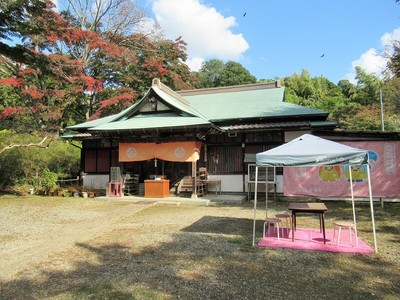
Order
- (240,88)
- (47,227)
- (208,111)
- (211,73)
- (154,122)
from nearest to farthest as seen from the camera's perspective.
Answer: (47,227) → (154,122) → (208,111) → (240,88) → (211,73)

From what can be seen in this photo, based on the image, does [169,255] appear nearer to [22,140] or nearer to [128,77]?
[22,140]

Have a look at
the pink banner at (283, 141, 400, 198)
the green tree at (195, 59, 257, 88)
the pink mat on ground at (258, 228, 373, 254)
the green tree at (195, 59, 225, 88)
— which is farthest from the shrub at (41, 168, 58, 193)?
the green tree at (195, 59, 225, 88)

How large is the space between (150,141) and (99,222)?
556 cm

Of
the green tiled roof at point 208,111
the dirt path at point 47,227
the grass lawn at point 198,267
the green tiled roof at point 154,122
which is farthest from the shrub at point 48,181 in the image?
the grass lawn at point 198,267

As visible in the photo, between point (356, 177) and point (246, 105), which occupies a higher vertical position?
point (246, 105)

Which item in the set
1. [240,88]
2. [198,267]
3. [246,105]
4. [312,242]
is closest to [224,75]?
[240,88]

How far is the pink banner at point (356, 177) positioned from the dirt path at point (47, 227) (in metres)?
5.72

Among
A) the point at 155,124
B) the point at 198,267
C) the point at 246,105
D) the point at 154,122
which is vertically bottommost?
the point at 198,267

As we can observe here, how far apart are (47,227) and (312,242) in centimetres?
651

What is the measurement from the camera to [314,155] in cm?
594

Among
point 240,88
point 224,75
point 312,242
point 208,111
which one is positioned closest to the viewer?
point 312,242

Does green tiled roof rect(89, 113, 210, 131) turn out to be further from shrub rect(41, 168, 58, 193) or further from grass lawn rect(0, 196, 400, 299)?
grass lawn rect(0, 196, 400, 299)

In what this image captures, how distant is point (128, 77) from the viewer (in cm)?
2262

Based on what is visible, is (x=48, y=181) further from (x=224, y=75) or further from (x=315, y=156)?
(x=224, y=75)
